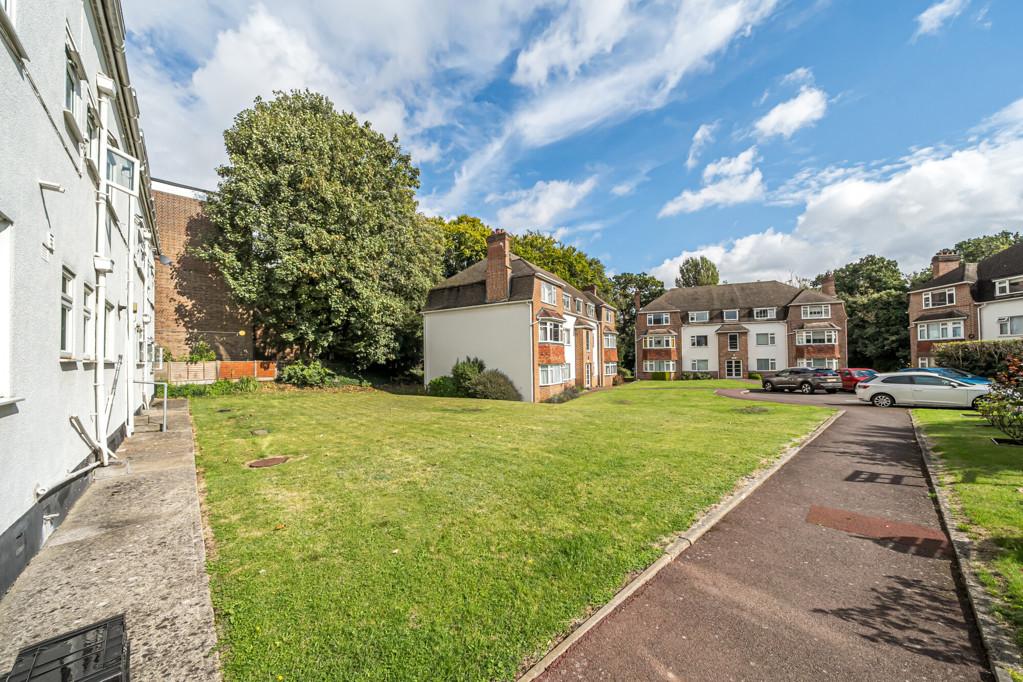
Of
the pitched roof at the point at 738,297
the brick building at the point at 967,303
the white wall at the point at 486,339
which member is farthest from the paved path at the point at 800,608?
the pitched roof at the point at 738,297

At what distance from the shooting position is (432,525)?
5.31 metres

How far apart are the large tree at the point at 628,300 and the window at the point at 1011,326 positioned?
30.2 meters

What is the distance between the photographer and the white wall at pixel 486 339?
25.0 metres

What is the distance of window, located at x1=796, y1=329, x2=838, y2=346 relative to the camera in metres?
41.0

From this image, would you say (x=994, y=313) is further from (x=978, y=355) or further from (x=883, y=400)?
(x=883, y=400)

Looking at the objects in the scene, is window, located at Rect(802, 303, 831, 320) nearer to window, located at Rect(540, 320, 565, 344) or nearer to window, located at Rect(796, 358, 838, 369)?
window, located at Rect(796, 358, 838, 369)

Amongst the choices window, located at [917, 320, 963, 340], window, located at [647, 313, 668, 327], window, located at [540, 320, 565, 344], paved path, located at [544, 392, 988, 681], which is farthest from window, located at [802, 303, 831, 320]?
paved path, located at [544, 392, 988, 681]

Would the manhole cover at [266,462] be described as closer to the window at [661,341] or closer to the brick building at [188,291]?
the brick building at [188,291]

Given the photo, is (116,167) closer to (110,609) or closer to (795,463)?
(110,609)

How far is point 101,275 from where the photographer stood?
24.5 ft

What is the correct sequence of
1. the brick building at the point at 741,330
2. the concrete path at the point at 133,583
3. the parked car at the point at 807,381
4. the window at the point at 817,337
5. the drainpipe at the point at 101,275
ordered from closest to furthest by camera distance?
1. the concrete path at the point at 133,583
2. the drainpipe at the point at 101,275
3. the parked car at the point at 807,381
4. the window at the point at 817,337
5. the brick building at the point at 741,330

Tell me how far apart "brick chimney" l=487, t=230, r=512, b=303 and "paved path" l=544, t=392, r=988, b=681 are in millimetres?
20921

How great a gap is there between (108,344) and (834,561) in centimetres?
1333

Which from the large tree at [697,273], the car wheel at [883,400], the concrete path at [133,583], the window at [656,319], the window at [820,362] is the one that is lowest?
the car wheel at [883,400]
